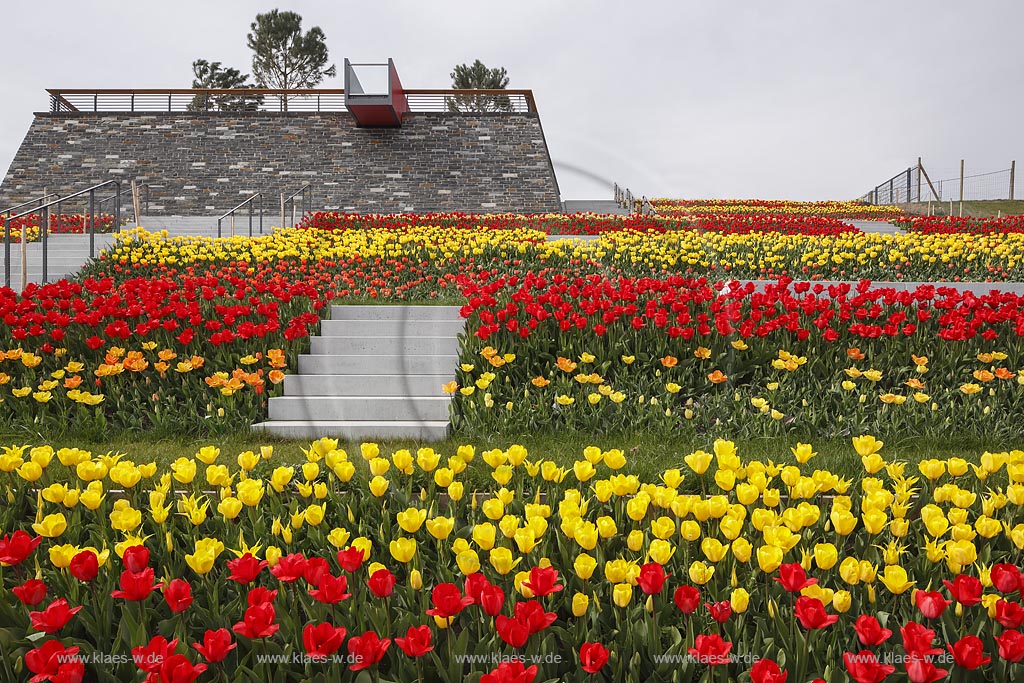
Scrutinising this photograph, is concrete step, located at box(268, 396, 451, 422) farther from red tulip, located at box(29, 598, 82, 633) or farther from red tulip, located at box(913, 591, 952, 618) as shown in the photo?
red tulip, located at box(913, 591, 952, 618)

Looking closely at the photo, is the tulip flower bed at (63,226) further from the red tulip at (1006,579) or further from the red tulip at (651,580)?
the red tulip at (1006,579)

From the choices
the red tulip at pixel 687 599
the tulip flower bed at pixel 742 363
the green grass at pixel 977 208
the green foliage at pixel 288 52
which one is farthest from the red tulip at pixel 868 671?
the green foliage at pixel 288 52

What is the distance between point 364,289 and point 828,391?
5.00 m

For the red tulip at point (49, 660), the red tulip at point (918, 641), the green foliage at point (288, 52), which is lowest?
the red tulip at point (49, 660)

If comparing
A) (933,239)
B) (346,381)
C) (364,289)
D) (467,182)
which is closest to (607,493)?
(346,381)

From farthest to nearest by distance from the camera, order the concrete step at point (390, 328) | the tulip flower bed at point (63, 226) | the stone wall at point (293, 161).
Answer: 1. the stone wall at point (293, 161)
2. the tulip flower bed at point (63, 226)
3. the concrete step at point (390, 328)

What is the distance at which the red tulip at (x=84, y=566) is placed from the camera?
181 cm

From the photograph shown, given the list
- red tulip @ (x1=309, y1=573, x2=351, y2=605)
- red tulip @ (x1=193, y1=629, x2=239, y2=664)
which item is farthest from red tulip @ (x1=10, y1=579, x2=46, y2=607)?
red tulip @ (x1=309, y1=573, x2=351, y2=605)

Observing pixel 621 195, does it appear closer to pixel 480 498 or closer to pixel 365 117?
pixel 365 117

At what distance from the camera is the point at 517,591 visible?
1985 millimetres

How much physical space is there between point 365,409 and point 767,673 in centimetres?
434

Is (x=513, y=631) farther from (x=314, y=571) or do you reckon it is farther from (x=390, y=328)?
(x=390, y=328)

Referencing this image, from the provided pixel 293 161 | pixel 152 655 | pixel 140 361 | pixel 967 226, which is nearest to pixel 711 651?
pixel 152 655

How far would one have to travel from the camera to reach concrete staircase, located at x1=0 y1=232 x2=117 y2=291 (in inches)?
394
